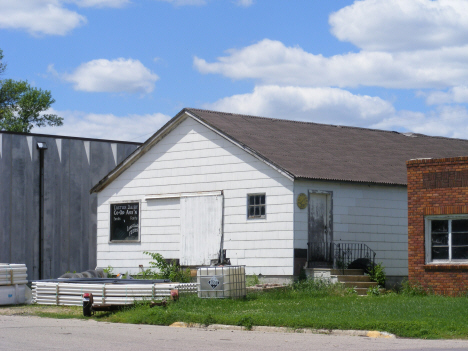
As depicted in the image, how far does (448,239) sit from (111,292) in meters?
9.21

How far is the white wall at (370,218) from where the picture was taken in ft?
72.2

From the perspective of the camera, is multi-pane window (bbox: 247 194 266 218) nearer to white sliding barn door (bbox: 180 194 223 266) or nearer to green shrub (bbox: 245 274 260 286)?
white sliding barn door (bbox: 180 194 223 266)

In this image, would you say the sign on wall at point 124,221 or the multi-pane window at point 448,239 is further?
the sign on wall at point 124,221

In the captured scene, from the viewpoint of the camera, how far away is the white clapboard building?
22094mm

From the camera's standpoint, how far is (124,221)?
27.0m

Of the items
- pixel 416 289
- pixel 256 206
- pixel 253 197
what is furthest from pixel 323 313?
pixel 253 197

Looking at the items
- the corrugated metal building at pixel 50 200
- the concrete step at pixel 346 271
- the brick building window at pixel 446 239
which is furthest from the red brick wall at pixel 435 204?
the corrugated metal building at pixel 50 200

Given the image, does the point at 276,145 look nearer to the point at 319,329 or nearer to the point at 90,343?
the point at 319,329

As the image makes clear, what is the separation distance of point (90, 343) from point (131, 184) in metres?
15.4

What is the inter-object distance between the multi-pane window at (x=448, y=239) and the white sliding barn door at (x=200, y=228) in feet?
22.5

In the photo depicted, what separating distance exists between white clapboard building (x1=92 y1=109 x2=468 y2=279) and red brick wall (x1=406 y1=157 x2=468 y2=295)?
8.94 ft

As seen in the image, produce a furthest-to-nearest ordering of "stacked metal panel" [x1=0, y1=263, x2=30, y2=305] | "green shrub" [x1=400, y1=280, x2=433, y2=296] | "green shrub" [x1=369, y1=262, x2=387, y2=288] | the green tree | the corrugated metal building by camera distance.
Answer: the green tree, the corrugated metal building, "green shrub" [x1=369, y1=262, x2=387, y2=288], "stacked metal panel" [x1=0, y1=263, x2=30, y2=305], "green shrub" [x1=400, y1=280, x2=433, y2=296]

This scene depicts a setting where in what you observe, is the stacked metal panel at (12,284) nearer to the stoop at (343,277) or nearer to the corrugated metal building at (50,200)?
the corrugated metal building at (50,200)

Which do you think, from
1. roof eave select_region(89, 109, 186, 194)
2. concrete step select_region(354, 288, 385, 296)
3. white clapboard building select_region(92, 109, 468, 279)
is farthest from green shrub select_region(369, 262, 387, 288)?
roof eave select_region(89, 109, 186, 194)
